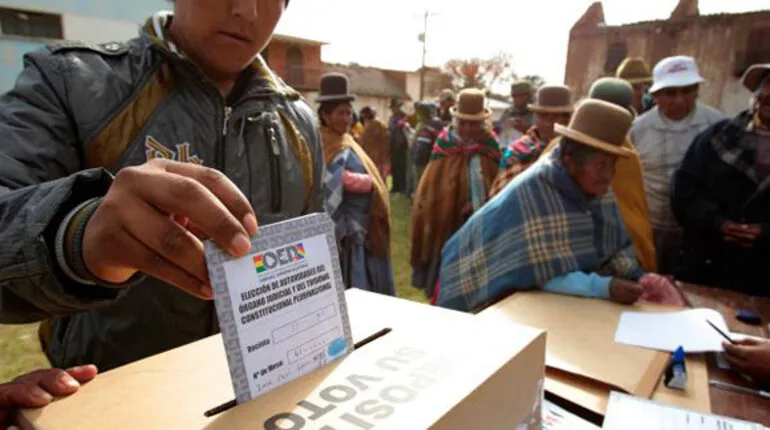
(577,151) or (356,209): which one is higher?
(577,151)

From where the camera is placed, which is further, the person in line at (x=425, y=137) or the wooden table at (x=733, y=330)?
the person in line at (x=425, y=137)

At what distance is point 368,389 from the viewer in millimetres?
628

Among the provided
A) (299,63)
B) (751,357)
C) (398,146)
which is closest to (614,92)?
(751,357)

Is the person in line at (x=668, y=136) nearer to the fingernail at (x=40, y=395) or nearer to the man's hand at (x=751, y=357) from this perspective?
the man's hand at (x=751, y=357)

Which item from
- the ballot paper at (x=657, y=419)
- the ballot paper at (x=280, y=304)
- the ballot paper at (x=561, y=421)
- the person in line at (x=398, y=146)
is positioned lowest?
the person in line at (x=398, y=146)

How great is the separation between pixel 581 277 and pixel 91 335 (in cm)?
161

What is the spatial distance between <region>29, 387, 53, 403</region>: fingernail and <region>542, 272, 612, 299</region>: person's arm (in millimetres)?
1666

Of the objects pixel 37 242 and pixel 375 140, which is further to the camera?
pixel 375 140

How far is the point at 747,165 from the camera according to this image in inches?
93.6

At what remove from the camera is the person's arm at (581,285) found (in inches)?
70.1

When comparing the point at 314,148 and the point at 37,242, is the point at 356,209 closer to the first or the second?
the point at 314,148

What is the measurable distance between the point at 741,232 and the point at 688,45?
48.3ft

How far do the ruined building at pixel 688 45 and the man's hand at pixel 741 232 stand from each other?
44.6 ft

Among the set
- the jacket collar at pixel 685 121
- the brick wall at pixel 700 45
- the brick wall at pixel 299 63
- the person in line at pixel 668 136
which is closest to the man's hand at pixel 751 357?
the person in line at pixel 668 136
